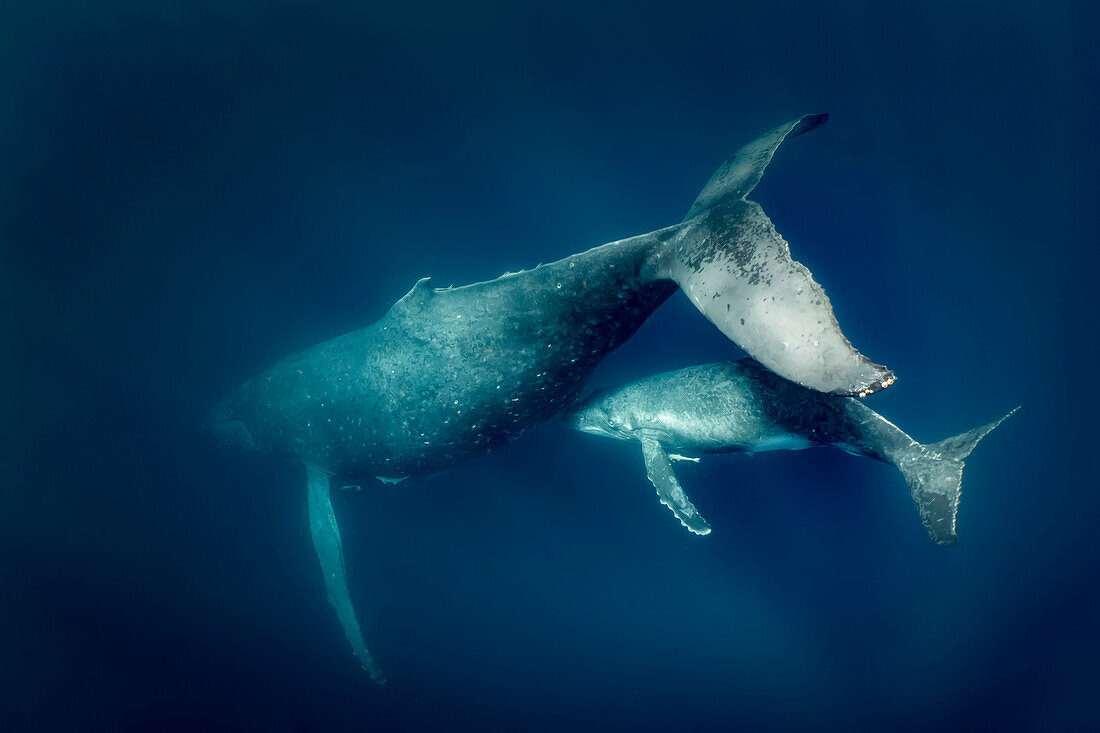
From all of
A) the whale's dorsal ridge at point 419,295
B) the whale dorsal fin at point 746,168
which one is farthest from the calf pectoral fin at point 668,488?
the whale's dorsal ridge at point 419,295

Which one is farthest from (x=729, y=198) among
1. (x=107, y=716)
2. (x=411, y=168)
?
(x=107, y=716)

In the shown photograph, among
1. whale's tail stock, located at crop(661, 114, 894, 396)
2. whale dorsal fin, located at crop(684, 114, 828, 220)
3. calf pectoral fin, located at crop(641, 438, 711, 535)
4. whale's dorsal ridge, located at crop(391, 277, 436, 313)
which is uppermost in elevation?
whale's dorsal ridge, located at crop(391, 277, 436, 313)

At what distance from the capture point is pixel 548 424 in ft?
34.8

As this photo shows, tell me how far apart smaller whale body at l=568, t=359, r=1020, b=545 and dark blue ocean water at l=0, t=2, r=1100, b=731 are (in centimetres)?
178

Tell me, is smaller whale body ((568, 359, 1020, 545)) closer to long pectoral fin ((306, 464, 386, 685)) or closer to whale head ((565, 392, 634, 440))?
whale head ((565, 392, 634, 440))

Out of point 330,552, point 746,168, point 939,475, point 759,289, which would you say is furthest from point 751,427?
point 330,552

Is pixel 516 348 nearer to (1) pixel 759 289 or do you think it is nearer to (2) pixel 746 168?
(1) pixel 759 289

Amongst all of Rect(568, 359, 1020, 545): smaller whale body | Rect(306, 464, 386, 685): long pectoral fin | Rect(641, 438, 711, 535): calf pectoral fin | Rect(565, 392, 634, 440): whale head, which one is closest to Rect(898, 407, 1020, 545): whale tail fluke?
Rect(568, 359, 1020, 545): smaller whale body

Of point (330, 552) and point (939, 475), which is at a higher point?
point (330, 552)

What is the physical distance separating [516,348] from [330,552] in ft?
18.3

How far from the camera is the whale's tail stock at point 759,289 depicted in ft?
11.2

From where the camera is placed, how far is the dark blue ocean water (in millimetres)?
9977

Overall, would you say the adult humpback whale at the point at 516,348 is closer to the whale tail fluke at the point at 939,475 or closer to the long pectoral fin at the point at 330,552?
the long pectoral fin at the point at 330,552

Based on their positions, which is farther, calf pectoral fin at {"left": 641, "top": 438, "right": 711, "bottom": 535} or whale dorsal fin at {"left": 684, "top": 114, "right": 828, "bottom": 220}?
calf pectoral fin at {"left": 641, "top": 438, "right": 711, "bottom": 535}
